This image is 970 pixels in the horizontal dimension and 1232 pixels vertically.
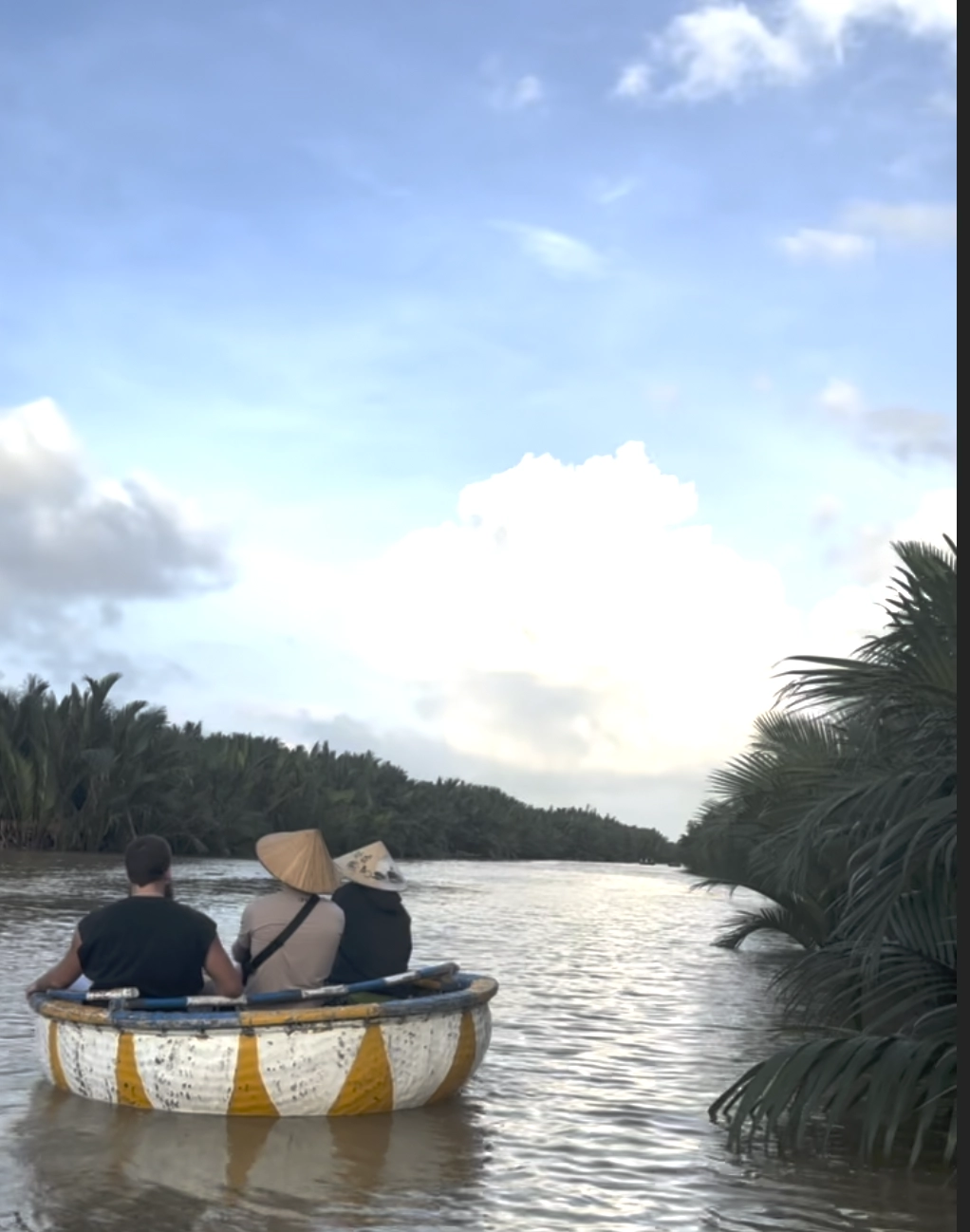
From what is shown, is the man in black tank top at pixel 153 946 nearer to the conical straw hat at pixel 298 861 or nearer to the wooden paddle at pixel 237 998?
the wooden paddle at pixel 237 998

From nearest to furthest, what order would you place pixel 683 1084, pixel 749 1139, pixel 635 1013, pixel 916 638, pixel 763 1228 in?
1. pixel 763 1228
2. pixel 749 1139
3. pixel 916 638
4. pixel 683 1084
5. pixel 635 1013

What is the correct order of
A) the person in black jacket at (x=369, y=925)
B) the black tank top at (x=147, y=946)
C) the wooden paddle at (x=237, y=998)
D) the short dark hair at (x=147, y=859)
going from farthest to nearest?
the person in black jacket at (x=369, y=925)
the black tank top at (x=147, y=946)
the wooden paddle at (x=237, y=998)
the short dark hair at (x=147, y=859)

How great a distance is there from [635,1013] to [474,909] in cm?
1366

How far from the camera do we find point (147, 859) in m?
8.30

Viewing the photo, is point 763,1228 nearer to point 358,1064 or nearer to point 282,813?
point 358,1064

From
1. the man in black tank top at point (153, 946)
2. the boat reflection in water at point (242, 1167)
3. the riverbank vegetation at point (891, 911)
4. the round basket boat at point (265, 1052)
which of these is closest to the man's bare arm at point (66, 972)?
the man in black tank top at point (153, 946)

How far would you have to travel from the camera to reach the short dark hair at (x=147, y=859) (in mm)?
8297

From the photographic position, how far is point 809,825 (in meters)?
8.52

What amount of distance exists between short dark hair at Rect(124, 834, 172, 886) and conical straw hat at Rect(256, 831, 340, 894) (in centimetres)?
70

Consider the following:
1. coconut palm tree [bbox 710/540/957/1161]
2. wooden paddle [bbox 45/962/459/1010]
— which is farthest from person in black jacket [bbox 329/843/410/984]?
coconut palm tree [bbox 710/540/957/1161]

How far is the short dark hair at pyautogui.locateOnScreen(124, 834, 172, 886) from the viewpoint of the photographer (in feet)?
27.2

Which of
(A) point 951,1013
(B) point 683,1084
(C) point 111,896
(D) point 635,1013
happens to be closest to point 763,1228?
(A) point 951,1013

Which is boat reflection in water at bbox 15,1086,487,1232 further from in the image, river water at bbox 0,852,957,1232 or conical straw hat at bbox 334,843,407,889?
conical straw hat at bbox 334,843,407,889

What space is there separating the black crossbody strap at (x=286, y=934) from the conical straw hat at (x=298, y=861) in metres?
0.12
